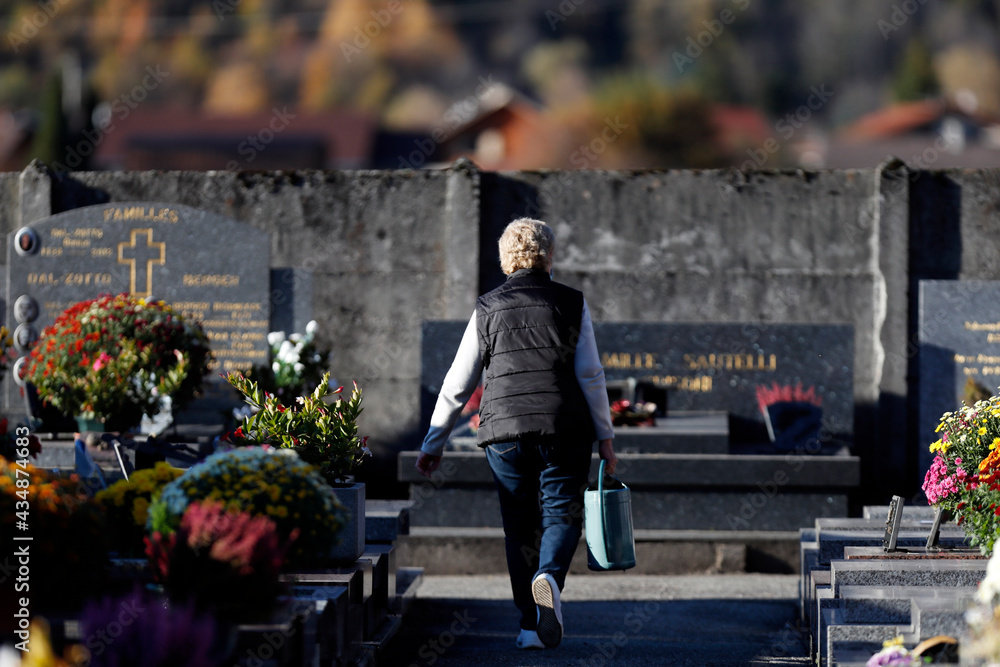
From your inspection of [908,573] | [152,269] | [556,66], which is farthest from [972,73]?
[908,573]

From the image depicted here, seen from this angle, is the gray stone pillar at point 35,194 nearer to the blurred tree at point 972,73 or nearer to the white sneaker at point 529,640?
the white sneaker at point 529,640

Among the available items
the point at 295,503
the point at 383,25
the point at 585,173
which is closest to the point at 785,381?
the point at 585,173

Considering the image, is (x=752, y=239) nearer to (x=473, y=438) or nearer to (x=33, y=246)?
(x=473, y=438)

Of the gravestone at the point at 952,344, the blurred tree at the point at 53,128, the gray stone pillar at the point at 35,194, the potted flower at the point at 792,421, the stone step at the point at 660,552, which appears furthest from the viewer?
the blurred tree at the point at 53,128

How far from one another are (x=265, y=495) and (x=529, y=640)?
58.8 inches

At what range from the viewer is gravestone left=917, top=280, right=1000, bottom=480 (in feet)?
30.6

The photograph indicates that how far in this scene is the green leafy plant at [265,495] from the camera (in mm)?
4152

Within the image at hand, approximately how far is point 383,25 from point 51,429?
309 feet

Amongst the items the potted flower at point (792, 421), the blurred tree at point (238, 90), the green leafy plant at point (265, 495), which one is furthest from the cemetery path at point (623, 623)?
the blurred tree at point (238, 90)

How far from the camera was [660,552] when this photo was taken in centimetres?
816

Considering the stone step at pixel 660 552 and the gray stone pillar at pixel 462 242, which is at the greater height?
the gray stone pillar at pixel 462 242

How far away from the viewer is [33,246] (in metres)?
10.1

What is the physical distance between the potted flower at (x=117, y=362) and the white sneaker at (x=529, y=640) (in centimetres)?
323

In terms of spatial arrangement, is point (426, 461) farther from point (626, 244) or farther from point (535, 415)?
point (626, 244)
